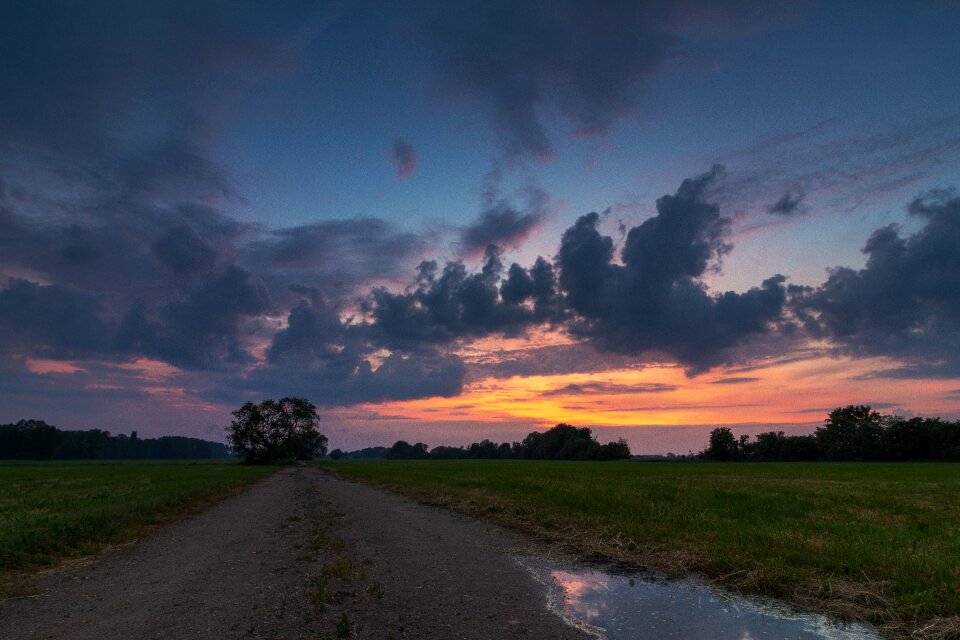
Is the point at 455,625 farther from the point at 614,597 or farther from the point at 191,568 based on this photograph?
the point at 191,568

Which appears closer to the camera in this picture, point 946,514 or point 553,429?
point 946,514

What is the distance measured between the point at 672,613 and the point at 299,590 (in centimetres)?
592

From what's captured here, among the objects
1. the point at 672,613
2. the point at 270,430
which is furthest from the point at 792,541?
the point at 270,430

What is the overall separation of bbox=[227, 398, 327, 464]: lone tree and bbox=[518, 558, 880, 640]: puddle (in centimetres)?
12448

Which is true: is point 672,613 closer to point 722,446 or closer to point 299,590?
point 299,590

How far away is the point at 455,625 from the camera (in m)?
7.20

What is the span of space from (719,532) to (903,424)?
441 feet

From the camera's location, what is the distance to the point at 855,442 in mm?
121188

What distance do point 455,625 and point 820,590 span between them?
6.06 m

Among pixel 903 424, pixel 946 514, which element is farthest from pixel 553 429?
pixel 946 514

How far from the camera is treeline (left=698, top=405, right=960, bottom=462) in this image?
108 m

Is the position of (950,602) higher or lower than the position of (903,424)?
lower

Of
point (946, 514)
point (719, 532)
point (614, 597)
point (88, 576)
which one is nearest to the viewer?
point (614, 597)

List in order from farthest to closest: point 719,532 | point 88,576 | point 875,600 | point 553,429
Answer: point 553,429 → point 719,532 → point 88,576 → point 875,600
